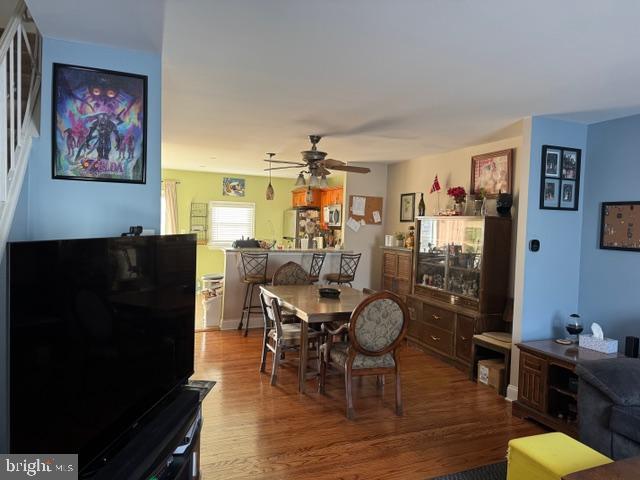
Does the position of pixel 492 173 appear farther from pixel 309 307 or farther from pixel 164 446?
pixel 164 446

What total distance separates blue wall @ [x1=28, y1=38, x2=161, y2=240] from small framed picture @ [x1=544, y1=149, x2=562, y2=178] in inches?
124

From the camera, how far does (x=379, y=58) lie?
2.41 m

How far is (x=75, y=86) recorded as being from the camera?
208 centimetres

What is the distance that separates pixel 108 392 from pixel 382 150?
15.0ft

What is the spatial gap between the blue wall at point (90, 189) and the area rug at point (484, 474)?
7.58 feet

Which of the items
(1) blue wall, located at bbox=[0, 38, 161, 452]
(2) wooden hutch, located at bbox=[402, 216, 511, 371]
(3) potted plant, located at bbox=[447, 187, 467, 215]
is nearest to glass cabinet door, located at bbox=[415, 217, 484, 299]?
(2) wooden hutch, located at bbox=[402, 216, 511, 371]

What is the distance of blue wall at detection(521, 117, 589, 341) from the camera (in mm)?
3574

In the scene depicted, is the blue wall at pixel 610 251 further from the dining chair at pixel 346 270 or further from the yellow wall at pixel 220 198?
the yellow wall at pixel 220 198

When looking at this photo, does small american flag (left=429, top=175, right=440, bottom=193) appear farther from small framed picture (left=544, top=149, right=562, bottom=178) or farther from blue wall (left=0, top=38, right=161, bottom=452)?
blue wall (left=0, top=38, right=161, bottom=452)

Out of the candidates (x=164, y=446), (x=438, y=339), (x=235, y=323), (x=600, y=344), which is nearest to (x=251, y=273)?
(x=235, y=323)

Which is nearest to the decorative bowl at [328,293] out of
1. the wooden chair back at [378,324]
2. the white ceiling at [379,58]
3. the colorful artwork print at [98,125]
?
the wooden chair back at [378,324]

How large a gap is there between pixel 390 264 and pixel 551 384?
304cm

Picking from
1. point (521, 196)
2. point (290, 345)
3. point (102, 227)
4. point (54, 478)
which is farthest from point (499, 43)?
point (290, 345)

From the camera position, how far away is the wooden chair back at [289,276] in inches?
191
